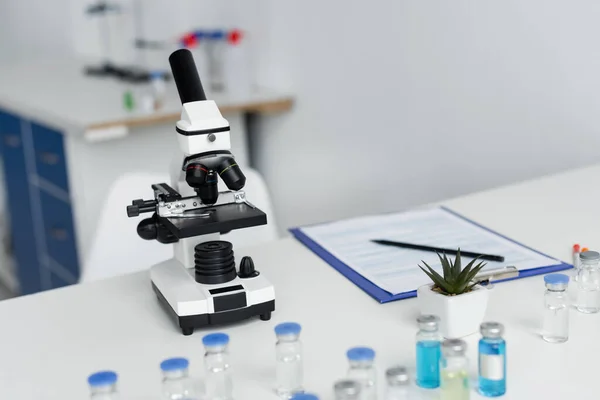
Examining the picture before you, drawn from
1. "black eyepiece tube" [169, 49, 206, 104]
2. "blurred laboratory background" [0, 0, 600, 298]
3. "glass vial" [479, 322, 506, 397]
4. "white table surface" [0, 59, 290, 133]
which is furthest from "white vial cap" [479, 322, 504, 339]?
"white table surface" [0, 59, 290, 133]

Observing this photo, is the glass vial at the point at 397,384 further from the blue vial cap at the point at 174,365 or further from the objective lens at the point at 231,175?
the objective lens at the point at 231,175

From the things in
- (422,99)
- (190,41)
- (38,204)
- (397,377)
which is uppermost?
(190,41)

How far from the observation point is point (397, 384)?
2.94 feet

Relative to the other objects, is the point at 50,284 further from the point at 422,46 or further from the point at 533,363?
the point at 533,363

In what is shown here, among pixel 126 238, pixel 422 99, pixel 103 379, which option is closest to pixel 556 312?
pixel 103 379

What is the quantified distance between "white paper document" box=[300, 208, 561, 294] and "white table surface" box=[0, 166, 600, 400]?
0.04 metres

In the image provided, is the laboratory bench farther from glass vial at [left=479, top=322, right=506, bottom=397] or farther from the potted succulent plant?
glass vial at [left=479, top=322, right=506, bottom=397]

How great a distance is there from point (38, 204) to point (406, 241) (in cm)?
200

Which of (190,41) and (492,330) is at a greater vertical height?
(190,41)

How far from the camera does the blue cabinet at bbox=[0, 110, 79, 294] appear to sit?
2.89m

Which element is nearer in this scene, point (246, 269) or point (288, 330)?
point (288, 330)

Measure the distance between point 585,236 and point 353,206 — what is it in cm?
130

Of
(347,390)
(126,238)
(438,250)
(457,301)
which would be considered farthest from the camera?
(126,238)

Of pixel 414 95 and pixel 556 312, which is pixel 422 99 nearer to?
pixel 414 95
